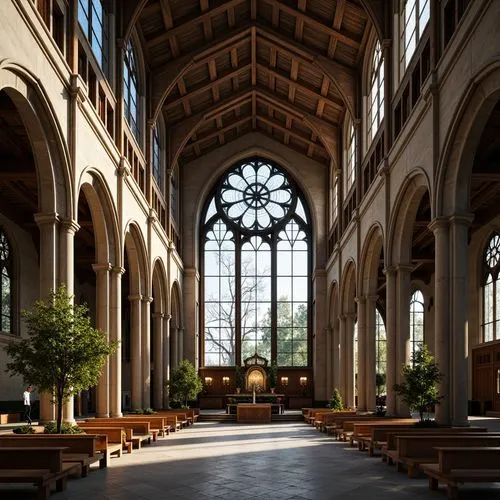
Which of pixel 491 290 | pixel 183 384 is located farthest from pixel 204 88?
pixel 491 290

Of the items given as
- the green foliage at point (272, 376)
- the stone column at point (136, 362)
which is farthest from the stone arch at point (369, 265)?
the green foliage at point (272, 376)

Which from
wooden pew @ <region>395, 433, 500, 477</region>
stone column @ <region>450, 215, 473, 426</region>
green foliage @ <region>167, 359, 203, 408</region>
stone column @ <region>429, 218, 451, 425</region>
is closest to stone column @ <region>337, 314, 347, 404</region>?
green foliage @ <region>167, 359, 203, 408</region>

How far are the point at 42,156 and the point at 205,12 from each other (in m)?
15.0

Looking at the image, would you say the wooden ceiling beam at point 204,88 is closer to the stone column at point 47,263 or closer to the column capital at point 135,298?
the column capital at point 135,298

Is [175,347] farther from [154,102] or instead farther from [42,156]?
[42,156]

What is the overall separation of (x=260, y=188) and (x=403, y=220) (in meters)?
24.1

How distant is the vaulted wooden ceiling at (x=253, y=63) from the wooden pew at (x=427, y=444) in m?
18.3

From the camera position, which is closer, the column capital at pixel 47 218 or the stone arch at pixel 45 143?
the stone arch at pixel 45 143

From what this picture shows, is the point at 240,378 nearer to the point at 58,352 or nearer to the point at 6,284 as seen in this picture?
the point at 6,284

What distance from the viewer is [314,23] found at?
2994cm

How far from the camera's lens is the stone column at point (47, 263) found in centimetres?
1708

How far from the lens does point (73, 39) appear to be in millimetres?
18922

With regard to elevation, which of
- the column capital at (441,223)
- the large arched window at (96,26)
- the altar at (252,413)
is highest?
the large arched window at (96,26)

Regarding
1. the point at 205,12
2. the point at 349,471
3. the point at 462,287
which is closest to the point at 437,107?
the point at 462,287
